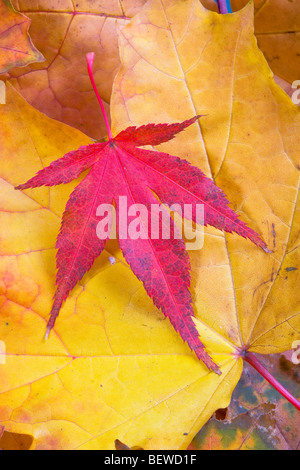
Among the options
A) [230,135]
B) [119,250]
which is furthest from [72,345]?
[230,135]

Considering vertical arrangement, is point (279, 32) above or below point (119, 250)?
above

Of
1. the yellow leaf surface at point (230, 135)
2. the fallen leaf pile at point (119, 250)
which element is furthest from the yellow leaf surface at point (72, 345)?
the yellow leaf surface at point (230, 135)

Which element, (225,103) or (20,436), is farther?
(20,436)

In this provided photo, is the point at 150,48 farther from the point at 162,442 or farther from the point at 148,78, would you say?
the point at 162,442

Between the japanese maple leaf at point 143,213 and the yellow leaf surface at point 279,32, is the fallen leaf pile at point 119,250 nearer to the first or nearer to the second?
the japanese maple leaf at point 143,213

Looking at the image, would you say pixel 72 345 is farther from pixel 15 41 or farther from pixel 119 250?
pixel 15 41

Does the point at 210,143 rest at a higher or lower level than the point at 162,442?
higher

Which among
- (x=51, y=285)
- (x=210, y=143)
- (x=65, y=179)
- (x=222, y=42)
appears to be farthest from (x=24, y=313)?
(x=222, y=42)

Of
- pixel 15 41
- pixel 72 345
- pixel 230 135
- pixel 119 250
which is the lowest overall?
pixel 72 345
